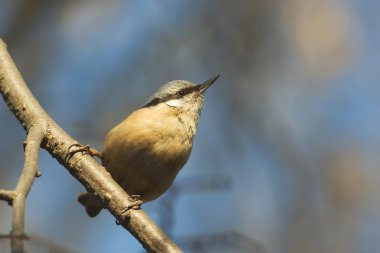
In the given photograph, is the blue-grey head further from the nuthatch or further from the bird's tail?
the bird's tail

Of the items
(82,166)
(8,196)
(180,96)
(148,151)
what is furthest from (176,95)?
(8,196)

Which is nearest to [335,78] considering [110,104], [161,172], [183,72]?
[183,72]

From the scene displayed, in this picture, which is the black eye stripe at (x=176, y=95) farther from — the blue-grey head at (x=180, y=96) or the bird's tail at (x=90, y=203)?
the bird's tail at (x=90, y=203)

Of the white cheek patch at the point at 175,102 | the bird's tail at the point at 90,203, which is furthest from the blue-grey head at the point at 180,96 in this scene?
the bird's tail at the point at 90,203

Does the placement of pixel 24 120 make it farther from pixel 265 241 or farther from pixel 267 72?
pixel 267 72

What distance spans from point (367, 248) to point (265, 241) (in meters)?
1.44

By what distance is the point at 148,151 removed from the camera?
493 cm

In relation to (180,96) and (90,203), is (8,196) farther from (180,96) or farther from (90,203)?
(180,96)

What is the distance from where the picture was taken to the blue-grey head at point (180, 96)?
5.63 meters

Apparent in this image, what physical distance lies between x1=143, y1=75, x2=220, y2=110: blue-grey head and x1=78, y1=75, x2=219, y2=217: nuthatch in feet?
0.74

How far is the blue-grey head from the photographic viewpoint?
5629 mm

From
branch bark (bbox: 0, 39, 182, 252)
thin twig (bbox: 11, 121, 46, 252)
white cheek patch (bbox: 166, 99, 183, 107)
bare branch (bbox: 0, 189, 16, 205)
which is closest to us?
thin twig (bbox: 11, 121, 46, 252)

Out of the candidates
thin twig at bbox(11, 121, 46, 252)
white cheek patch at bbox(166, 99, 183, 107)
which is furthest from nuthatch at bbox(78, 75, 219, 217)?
thin twig at bbox(11, 121, 46, 252)

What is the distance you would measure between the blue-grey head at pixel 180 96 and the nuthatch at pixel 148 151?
0.74 ft
